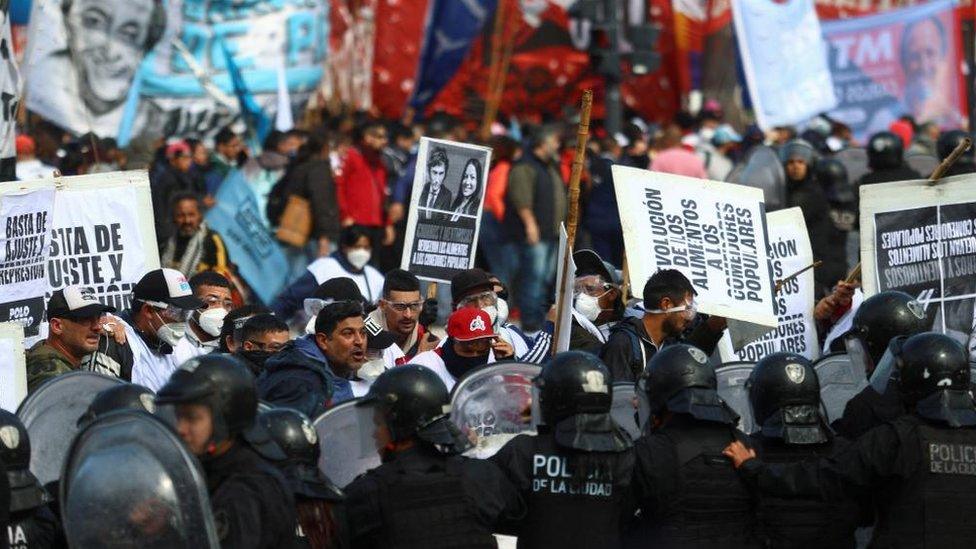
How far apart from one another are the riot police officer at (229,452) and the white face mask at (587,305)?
16.6ft

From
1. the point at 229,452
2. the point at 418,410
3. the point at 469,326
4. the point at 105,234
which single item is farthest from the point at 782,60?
the point at 229,452

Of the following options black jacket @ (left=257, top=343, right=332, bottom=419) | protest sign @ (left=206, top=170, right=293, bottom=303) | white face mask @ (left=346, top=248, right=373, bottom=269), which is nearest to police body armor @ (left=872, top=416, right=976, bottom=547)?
black jacket @ (left=257, top=343, right=332, bottom=419)

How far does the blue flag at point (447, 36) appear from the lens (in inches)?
918

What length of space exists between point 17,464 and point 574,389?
6.54ft

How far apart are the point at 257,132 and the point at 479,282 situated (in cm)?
831

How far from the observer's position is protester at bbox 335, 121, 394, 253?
17453mm

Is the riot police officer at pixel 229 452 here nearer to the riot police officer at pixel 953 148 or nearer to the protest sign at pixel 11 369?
the protest sign at pixel 11 369

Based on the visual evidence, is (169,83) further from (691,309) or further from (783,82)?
(691,309)

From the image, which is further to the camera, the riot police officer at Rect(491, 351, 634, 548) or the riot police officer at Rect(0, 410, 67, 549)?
the riot police officer at Rect(491, 351, 634, 548)

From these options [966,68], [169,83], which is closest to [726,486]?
[169,83]

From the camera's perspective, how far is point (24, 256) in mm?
10156

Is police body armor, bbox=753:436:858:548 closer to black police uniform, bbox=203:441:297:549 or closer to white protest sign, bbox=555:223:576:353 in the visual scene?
white protest sign, bbox=555:223:576:353

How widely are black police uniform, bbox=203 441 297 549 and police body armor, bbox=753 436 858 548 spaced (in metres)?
2.16

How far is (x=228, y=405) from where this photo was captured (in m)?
6.28
